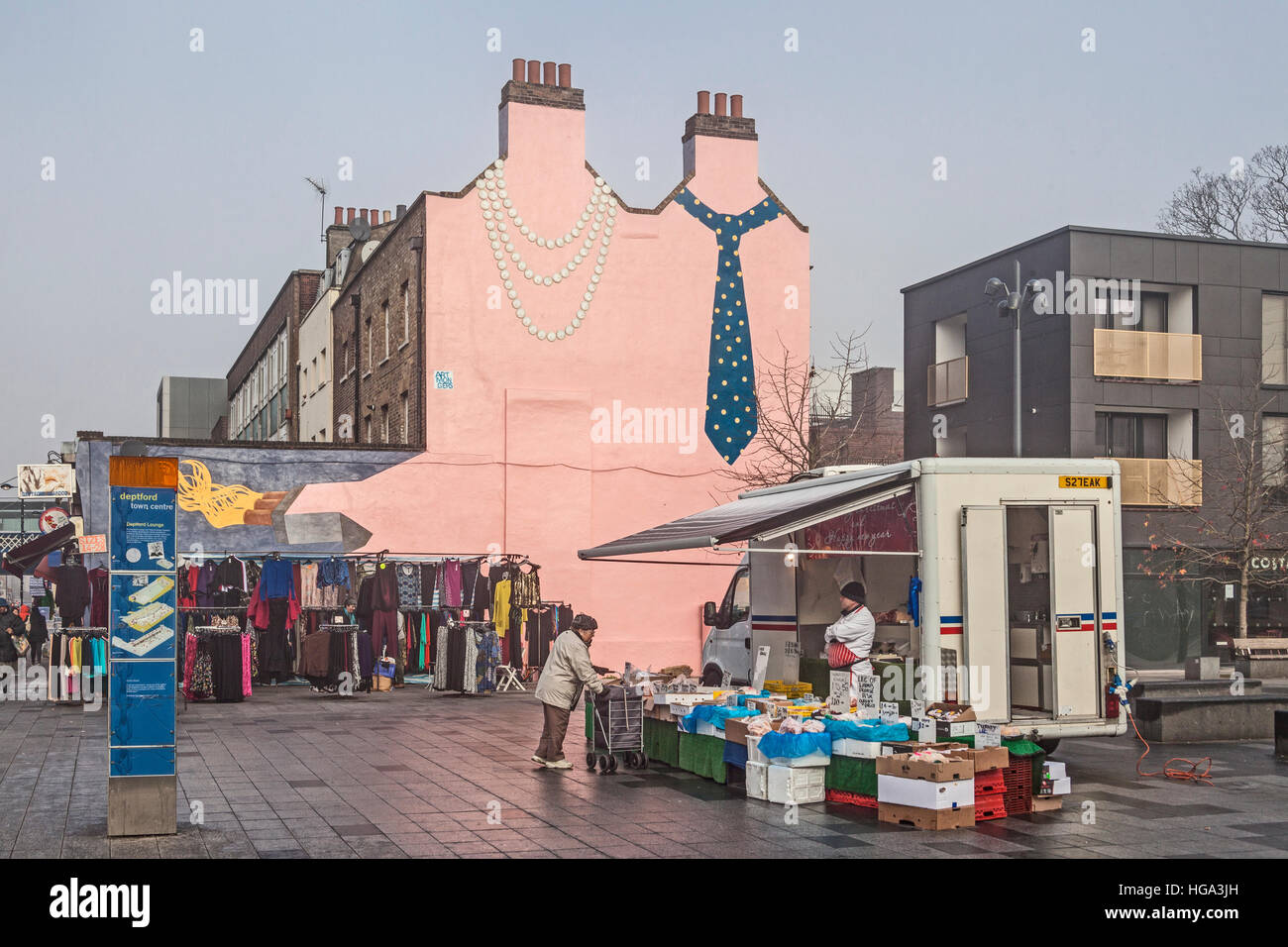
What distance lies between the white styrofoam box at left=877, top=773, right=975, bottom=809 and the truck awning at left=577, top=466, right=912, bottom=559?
9.13 ft

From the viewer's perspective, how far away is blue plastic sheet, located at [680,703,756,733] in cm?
1211

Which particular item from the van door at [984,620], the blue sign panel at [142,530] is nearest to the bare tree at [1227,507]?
the van door at [984,620]

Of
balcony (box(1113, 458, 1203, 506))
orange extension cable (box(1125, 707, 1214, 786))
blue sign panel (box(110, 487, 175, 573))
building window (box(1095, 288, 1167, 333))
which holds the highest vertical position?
building window (box(1095, 288, 1167, 333))

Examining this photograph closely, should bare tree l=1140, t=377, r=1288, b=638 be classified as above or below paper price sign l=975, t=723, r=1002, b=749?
above

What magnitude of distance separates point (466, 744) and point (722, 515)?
12.5 feet

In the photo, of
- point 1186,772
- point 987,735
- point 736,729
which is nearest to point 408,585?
point 736,729

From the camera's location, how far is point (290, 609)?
69.8ft

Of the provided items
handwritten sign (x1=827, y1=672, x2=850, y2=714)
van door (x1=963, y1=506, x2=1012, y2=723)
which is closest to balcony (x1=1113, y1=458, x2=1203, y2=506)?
van door (x1=963, y1=506, x2=1012, y2=723)

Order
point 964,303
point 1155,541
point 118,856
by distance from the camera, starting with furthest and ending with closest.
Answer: point 964,303
point 1155,541
point 118,856

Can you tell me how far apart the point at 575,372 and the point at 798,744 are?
608 inches

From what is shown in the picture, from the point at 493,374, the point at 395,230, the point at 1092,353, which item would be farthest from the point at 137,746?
the point at 1092,353

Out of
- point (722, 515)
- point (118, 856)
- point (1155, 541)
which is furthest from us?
point (1155, 541)

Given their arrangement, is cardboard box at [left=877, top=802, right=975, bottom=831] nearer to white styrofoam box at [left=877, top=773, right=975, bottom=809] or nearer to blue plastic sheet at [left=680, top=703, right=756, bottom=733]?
white styrofoam box at [left=877, top=773, right=975, bottom=809]
